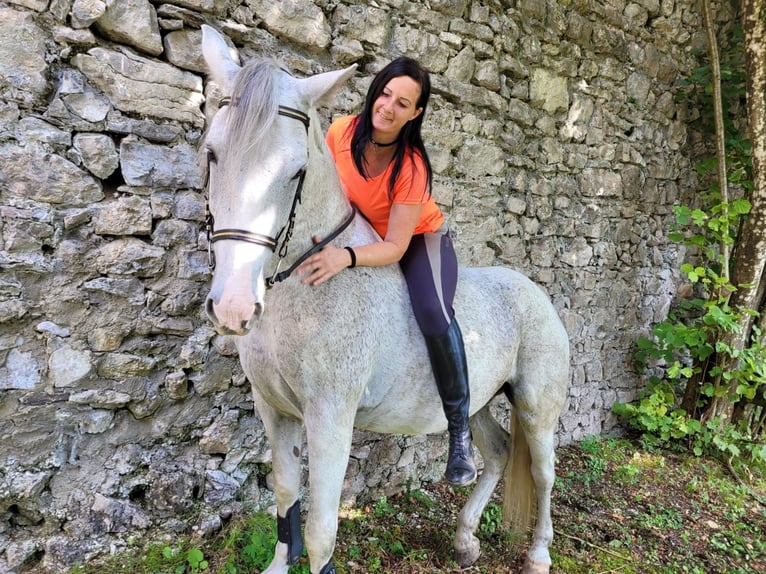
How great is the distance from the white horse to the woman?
3.2 inches

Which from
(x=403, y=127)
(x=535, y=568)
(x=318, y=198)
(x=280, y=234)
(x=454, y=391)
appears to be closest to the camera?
(x=280, y=234)

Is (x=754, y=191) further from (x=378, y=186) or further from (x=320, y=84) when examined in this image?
(x=320, y=84)

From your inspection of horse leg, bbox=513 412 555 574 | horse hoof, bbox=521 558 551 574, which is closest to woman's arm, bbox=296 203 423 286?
horse leg, bbox=513 412 555 574

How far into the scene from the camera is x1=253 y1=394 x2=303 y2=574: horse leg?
6.30 feet

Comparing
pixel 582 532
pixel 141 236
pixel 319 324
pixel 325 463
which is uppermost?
pixel 141 236

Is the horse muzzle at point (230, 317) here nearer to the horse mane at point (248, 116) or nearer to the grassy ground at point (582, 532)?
the horse mane at point (248, 116)

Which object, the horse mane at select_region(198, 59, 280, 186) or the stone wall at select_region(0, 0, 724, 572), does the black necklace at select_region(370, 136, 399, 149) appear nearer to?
the horse mane at select_region(198, 59, 280, 186)

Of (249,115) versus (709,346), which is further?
(709,346)

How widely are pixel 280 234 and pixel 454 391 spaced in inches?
40.9

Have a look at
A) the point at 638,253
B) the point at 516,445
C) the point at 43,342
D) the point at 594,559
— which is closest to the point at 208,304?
the point at 43,342

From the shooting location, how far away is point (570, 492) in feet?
11.4

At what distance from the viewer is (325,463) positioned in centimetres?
164

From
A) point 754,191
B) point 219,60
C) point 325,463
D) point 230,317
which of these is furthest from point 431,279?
point 754,191

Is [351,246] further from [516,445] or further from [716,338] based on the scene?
[716,338]
